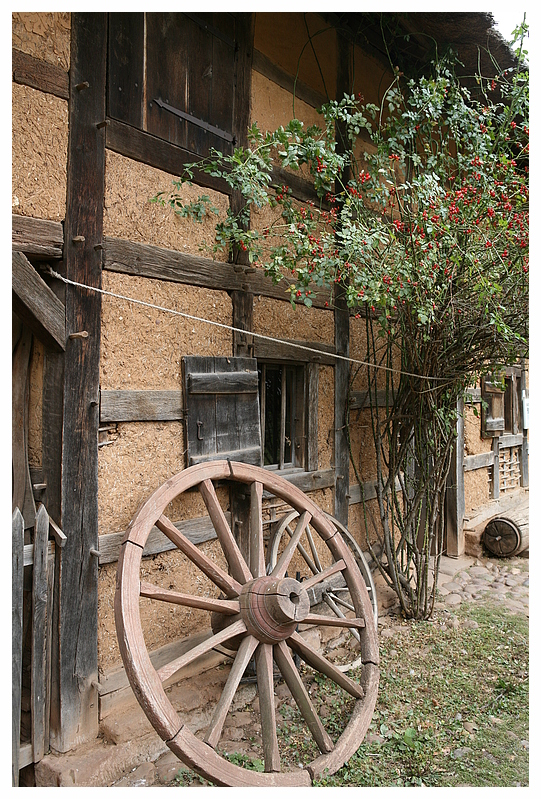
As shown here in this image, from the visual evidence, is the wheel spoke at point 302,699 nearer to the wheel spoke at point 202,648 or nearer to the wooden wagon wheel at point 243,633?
the wooden wagon wheel at point 243,633

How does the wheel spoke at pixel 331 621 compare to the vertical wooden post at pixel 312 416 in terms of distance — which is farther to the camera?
the vertical wooden post at pixel 312 416

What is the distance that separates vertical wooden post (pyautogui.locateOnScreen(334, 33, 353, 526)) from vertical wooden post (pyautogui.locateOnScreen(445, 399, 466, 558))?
7.50ft

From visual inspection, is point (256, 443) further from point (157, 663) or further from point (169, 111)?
point (169, 111)

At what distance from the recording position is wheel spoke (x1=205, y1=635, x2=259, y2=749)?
93.5 inches

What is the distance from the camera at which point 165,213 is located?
3.11 metres

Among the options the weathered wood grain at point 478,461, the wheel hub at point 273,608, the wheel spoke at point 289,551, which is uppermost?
the weathered wood grain at point 478,461

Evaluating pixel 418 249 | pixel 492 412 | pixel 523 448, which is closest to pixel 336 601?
pixel 418 249

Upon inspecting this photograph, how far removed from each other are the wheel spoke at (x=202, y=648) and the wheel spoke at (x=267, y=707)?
6.8 inches

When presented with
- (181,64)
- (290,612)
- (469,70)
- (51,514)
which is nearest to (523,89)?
(469,70)

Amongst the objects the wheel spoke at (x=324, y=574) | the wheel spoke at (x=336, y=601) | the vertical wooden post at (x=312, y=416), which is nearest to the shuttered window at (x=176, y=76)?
the vertical wooden post at (x=312, y=416)

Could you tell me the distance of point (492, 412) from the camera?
7324 millimetres

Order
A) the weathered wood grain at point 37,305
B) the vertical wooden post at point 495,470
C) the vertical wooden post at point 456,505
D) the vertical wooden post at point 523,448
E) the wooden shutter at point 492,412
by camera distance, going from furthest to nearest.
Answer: the vertical wooden post at point 523,448 → the vertical wooden post at point 495,470 → the wooden shutter at point 492,412 → the vertical wooden post at point 456,505 → the weathered wood grain at point 37,305

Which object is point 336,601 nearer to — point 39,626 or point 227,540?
point 227,540

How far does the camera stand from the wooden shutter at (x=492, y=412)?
7.12 metres
